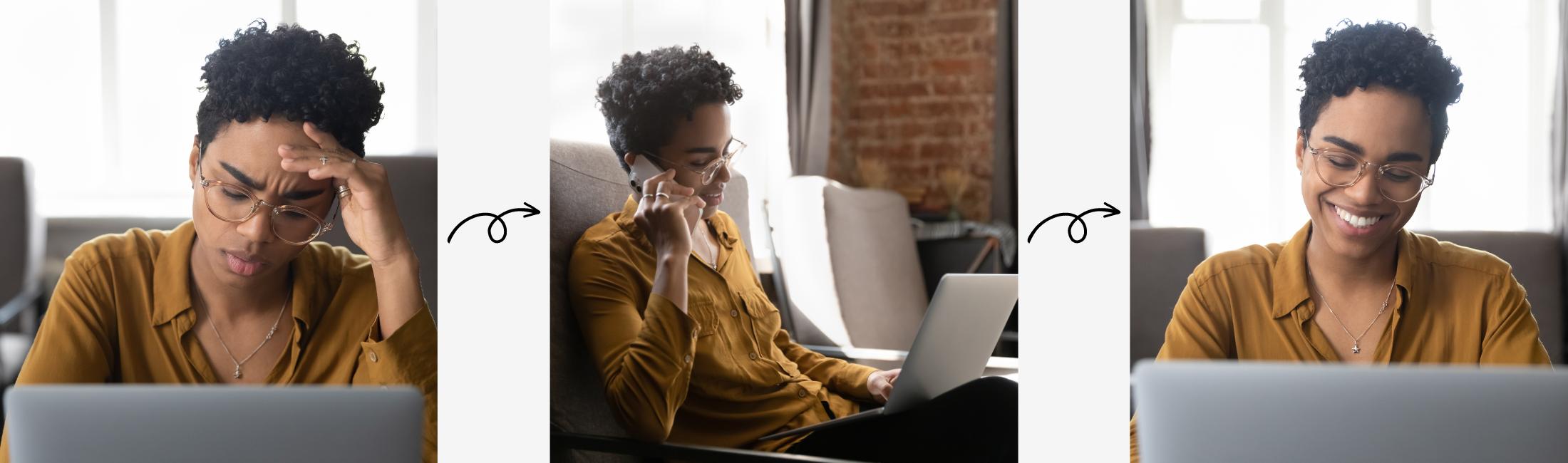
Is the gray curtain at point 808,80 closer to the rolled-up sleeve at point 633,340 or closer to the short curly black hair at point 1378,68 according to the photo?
the rolled-up sleeve at point 633,340

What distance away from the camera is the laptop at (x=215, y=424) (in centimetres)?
106

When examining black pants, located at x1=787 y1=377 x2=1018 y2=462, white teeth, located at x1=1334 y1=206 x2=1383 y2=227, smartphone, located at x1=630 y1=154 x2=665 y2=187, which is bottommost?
black pants, located at x1=787 y1=377 x2=1018 y2=462

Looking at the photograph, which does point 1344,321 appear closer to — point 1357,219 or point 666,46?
point 1357,219

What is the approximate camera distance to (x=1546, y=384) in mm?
A: 1014

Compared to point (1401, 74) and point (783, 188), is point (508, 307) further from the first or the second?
point (1401, 74)

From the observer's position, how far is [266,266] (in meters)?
1.24

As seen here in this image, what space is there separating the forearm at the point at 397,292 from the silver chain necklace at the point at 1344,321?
3.49 feet

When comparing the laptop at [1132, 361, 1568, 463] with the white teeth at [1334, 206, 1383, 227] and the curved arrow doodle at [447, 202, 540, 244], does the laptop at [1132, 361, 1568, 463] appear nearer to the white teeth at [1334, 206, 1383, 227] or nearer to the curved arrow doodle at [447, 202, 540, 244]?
the white teeth at [1334, 206, 1383, 227]

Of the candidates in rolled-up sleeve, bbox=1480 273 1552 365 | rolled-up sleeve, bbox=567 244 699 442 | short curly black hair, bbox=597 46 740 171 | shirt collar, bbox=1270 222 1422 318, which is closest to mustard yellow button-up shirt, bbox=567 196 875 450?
rolled-up sleeve, bbox=567 244 699 442

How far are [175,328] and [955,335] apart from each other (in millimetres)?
1073

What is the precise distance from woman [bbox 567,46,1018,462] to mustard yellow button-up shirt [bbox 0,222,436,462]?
0.33 m

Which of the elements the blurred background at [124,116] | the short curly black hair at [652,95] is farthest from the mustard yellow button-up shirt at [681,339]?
the blurred background at [124,116]

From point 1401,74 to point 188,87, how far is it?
5.02ft

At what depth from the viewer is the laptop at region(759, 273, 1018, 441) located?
148cm
